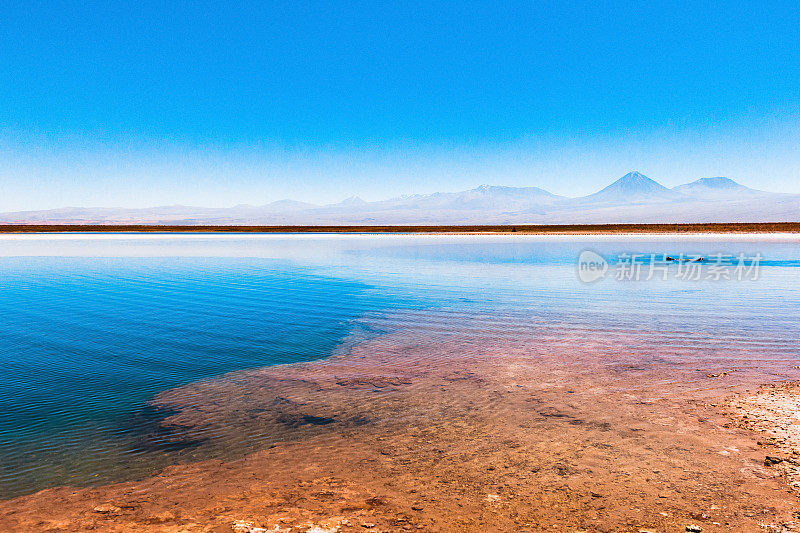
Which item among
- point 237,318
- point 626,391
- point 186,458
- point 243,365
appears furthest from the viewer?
point 237,318

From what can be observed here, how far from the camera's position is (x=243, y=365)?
892 cm

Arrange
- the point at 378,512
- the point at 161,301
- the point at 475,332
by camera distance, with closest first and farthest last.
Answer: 1. the point at 378,512
2. the point at 475,332
3. the point at 161,301

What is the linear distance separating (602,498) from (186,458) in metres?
4.28

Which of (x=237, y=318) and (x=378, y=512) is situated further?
(x=237, y=318)

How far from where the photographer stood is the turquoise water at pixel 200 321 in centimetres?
591

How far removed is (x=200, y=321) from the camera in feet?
41.5

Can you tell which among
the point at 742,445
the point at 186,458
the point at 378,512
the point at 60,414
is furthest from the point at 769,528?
the point at 60,414

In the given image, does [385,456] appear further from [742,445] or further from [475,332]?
[475,332]

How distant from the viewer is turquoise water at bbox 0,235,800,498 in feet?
19.4

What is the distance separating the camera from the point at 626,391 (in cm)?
739

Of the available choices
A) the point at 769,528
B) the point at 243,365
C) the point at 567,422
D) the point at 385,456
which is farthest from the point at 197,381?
the point at 769,528

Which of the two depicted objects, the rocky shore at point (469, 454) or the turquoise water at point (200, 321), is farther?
the turquoise water at point (200, 321)

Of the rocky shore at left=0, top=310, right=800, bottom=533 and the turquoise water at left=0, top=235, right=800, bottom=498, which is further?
the turquoise water at left=0, top=235, right=800, bottom=498

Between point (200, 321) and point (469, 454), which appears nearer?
point (469, 454)
